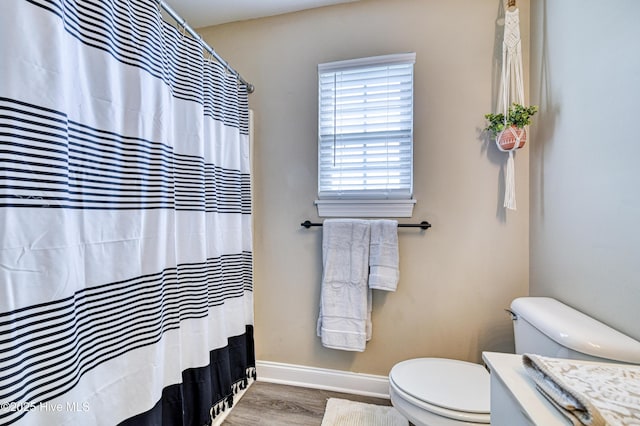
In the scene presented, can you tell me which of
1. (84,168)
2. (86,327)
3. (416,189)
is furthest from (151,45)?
(416,189)

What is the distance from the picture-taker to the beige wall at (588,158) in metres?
0.87

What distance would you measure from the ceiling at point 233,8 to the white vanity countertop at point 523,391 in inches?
76.4

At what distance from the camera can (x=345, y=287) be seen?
1.62m

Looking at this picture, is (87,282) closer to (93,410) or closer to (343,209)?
(93,410)

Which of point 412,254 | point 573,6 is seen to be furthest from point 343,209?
point 573,6

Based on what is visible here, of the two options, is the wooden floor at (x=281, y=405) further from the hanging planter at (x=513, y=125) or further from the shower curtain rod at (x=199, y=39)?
the shower curtain rod at (x=199, y=39)

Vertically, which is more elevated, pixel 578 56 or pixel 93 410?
pixel 578 56

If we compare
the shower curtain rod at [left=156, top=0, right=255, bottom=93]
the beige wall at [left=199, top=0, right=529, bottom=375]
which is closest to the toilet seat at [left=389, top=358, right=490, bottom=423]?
the beige wall at [left=199, top=0, right=529, bottom=375]

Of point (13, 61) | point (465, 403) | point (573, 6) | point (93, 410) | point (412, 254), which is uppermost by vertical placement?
point (573, 6)

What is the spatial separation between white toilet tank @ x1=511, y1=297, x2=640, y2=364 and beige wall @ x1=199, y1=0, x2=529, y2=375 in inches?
14.8

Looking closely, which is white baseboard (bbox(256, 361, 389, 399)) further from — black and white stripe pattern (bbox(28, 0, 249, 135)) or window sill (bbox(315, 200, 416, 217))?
black and white stripe pattern (bbox(28, 0, 249, 135))

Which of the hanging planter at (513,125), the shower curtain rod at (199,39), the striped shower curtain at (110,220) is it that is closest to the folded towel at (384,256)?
the hanging planter at (513,125)

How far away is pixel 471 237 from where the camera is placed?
156 centimetres

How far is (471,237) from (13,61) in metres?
1.85
